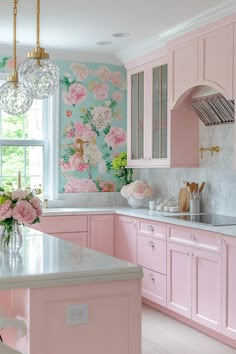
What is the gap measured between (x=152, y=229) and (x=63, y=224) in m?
1.01

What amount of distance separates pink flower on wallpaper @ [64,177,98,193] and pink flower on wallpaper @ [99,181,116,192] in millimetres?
86

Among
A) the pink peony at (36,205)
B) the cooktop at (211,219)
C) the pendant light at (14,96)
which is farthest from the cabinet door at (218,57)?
the pink peony at (36,205)

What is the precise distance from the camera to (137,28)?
5324 mm

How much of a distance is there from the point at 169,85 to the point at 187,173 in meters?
0.94

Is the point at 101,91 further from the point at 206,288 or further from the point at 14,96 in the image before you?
the point at 14,96

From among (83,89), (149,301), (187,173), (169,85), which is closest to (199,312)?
(149,301)

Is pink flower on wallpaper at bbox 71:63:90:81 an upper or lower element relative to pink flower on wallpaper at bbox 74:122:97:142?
upper

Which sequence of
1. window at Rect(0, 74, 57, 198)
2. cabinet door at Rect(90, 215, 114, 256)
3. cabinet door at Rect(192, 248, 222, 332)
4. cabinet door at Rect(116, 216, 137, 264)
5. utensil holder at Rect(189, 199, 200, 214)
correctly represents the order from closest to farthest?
cabinet door at Rect(192, 248, 222, 332), utensil holder at Rect(189, 199, 200, 214), cabinet door at Rect(116, 216, 137, 264), cabinet door at Rect(90, 215, 114, 256), window at Rect(0, 74, 57, 198)

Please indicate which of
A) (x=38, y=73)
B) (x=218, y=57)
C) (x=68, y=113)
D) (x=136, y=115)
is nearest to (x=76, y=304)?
(x=38, y=73)

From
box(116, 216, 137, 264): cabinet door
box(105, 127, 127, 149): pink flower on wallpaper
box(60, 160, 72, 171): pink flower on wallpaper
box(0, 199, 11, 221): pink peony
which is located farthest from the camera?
box(105, 127, 127, 149): pink flower on wallpaper

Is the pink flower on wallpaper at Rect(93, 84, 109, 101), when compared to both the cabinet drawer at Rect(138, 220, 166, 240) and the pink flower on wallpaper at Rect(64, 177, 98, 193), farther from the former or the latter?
the cabinet drawer at Rect(138, 220, 166, 240)

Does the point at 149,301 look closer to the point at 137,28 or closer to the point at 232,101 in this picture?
the point at 232,101

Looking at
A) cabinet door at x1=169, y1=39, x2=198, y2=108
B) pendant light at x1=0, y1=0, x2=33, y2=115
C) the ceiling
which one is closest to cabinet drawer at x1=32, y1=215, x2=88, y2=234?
cabinet door at x1=169, y1=39, x2=198, y2=108

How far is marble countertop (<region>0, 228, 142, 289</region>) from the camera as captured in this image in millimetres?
2381
